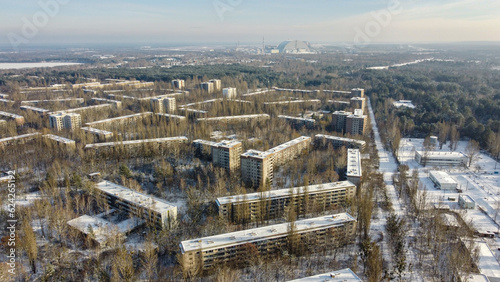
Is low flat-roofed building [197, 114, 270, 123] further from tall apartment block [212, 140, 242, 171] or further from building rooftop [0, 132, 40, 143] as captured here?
building rooftop [0, 132, 40, 143]

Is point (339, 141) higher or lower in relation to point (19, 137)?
lower

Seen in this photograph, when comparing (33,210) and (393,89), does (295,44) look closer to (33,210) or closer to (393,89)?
(393,89)

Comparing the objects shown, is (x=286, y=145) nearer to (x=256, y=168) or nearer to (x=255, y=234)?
(x=256, y=168)

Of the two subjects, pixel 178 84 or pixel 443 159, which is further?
pixel 178 84

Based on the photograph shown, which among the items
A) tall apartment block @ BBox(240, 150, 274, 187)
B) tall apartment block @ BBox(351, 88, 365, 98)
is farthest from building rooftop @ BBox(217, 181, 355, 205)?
tall apartment block @ BBox(351, 88, 365, 98)

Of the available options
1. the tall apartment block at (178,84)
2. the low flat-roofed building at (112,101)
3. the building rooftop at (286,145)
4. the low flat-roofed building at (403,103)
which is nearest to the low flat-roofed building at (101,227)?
the building rooftop at (286,145)

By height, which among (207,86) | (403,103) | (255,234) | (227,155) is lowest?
(255,234)

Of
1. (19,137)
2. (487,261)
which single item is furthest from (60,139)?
(487,261)
